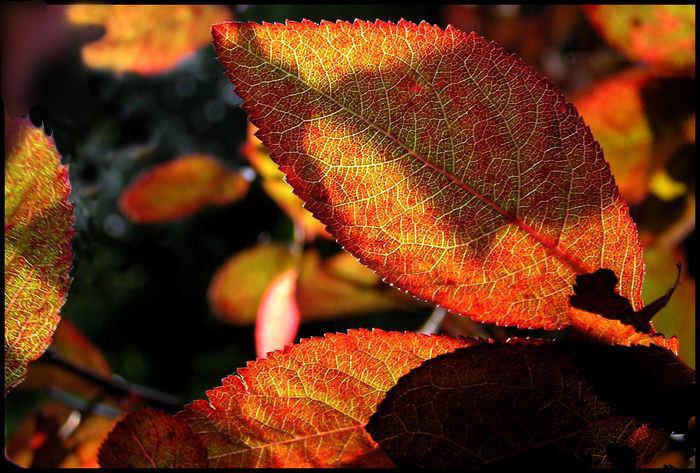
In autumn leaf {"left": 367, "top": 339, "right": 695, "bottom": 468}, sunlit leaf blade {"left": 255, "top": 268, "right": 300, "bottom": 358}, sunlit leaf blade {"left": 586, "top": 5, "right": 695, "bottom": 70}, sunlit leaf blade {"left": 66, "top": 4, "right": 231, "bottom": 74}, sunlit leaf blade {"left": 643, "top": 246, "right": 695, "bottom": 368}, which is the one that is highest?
sunlit leaf blade {"left": 586, "top": 5, "right": 695, "bottom": 70}

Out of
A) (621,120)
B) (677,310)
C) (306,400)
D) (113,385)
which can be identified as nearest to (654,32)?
(621,120)


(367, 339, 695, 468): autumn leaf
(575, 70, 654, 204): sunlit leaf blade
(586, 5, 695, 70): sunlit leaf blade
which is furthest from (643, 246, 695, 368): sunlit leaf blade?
(367, 339, 695, 468): autumn leaf

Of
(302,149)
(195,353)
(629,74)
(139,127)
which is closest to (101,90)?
(139,127)

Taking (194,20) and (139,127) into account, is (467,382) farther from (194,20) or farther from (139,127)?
(139,127)

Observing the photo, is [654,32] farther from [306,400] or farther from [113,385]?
[113,385]

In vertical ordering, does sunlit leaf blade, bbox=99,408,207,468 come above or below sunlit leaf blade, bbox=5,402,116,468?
above

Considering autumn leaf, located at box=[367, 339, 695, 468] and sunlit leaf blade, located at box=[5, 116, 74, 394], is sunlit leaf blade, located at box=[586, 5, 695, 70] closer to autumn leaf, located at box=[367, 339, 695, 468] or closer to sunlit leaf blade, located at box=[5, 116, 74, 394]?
autumn leaf, located at box=[367, 339, 695, 468]

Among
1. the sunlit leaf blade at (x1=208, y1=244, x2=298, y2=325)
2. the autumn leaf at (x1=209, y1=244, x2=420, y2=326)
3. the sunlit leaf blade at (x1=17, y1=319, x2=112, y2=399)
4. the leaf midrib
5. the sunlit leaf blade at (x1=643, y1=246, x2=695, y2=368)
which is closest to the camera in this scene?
the leaf midrib
